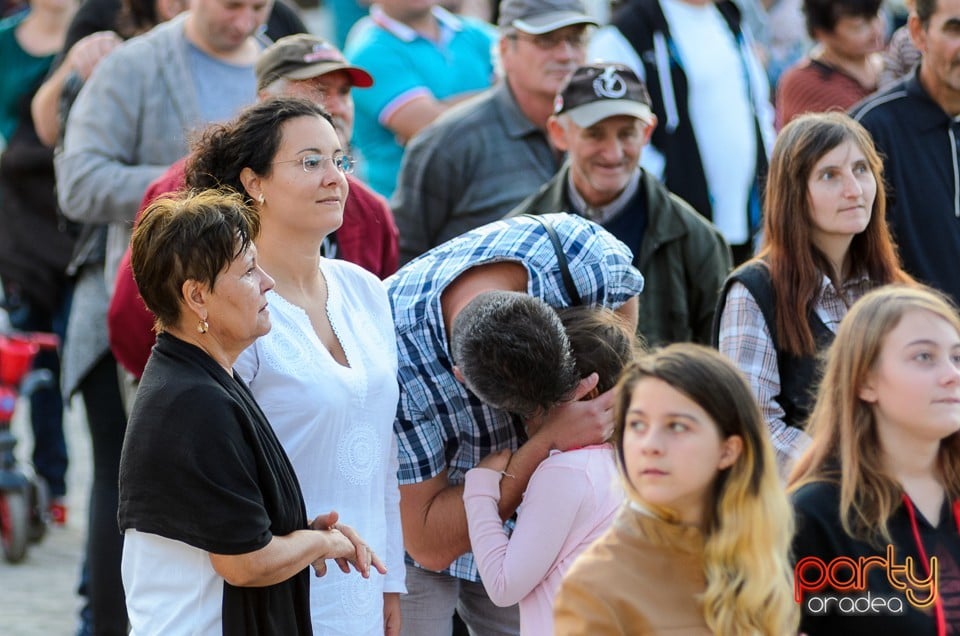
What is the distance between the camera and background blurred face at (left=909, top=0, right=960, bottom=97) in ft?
15.4

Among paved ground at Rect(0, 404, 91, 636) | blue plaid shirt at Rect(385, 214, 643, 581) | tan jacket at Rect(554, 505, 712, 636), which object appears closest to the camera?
tan jacket at Rect(554, 505, 712, 636)

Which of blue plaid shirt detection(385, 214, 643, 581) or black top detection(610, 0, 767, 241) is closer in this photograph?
blue plaid shirt detection(385, 214, 643, 581)

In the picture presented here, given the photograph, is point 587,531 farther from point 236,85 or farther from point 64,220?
point 64,220

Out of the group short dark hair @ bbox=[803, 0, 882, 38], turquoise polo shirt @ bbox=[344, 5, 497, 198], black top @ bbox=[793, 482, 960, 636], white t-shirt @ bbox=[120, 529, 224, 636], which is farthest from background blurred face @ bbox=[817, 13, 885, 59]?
white t-shirt @ bbox=[120, 529, 224, 636]

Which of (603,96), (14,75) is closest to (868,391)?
(603,96)

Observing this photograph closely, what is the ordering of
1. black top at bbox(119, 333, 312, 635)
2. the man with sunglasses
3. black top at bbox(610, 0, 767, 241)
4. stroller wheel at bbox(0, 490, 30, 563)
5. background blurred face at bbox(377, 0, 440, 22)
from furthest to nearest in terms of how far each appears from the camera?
1. background blurred face at bbox(377, 0, 440, 22)
2. stroller wheel at bbox(0, 490, 30, 563)
3. black top at bbox(610, 0, 767, 241)
4. the man with sunglasses
5. black top at bbox(119, 333, 312, 635)

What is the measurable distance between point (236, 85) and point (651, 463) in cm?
276

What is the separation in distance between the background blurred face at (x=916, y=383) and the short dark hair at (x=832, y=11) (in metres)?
3.33

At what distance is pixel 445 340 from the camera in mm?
3568

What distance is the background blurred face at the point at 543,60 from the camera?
539 cm

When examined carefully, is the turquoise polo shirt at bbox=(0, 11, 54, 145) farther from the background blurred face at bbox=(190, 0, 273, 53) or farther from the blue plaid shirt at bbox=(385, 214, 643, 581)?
the blue plaid shirt at bbox=(385, 214, 643, 581)

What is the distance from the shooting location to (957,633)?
286 centimetres

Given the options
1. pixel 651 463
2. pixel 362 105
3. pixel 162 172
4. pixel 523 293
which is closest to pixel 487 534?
pixel 523 293

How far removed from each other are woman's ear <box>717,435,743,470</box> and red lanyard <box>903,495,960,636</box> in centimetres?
45
